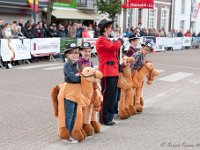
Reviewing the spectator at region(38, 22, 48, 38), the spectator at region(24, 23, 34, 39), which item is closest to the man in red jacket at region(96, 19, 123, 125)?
the spectator at region(24, 23, 34, 39)

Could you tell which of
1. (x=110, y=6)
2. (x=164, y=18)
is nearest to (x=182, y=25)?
(x=164, y=18)

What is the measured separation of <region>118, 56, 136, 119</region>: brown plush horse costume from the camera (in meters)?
7.64

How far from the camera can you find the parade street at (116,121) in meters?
6.14

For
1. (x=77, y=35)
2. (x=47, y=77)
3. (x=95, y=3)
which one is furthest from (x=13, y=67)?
(x=95, y=3)

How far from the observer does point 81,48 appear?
21.3 ft

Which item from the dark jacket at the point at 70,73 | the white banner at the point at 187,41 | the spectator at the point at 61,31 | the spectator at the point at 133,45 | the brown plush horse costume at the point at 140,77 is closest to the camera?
the dark jacket at the point at 70,73

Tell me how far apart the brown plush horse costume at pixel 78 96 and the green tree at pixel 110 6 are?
24.8 meters

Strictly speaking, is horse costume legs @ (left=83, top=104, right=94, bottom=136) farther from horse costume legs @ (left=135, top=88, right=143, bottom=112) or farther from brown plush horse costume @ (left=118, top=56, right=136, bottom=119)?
horse costume legs @ (left=135, top=88, right=143, bottom=112)

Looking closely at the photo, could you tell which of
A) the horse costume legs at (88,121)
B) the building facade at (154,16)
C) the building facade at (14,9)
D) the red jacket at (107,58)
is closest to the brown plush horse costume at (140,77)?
the red jacket at (107,58)

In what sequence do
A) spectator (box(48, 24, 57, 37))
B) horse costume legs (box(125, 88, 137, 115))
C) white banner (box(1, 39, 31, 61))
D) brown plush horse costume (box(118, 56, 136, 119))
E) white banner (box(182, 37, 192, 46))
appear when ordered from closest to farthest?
brown plush horse costume (box(118, 56, 136, 119))
horse costume legs (box(125, 88, 137, 115))
white banner (box(1, 39, 31, 61))
spectator (box(48, 24, 57, 37))
white banner (box(182, 37, 192, 46))

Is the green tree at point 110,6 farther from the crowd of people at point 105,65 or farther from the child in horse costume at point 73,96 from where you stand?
the child in horse costume at point 73,96

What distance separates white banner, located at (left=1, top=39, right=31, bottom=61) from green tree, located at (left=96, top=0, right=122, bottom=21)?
1437 centimetres

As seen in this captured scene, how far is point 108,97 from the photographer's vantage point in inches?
284

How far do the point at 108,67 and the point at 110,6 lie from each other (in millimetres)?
23968
